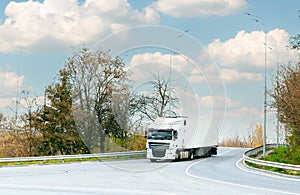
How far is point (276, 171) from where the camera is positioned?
1081 inches

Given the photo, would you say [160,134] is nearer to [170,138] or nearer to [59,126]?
[170,138]

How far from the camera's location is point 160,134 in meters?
37.7

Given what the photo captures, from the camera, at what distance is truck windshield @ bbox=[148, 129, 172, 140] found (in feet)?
123

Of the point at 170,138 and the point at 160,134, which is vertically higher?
the point at 160,134

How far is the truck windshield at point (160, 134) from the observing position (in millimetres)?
37438

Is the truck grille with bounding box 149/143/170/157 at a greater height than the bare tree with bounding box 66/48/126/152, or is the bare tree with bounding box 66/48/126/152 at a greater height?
the bare tree with bounding box 66/48/126/152

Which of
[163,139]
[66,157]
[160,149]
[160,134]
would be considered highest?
[160,134]

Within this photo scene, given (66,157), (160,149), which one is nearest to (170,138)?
(160,149)

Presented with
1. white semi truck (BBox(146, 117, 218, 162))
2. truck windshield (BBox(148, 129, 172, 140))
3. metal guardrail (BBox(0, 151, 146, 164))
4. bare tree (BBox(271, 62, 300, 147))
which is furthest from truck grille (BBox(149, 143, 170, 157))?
bare tree (BBox(271, 62, 300, 147))

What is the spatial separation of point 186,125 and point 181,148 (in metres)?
2.02

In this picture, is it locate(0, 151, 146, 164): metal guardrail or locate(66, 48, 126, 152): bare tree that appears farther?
locate(66, 48, 126, 152): bare tree

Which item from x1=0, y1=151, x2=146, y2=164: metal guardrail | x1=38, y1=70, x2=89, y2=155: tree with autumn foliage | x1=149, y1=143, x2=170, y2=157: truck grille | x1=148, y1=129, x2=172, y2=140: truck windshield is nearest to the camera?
x1=0, y1=151, x2=146, y2=164: metal guardrail

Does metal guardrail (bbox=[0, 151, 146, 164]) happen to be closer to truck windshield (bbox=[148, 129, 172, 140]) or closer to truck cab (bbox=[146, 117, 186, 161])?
truck cab (bbox=[146, 117, 186, 161])

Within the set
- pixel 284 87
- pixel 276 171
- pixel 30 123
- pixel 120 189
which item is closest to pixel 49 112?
pixel 30 123
